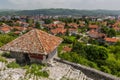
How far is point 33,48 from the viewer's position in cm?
1323

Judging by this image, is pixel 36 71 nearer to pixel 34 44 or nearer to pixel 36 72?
pixel 36 72

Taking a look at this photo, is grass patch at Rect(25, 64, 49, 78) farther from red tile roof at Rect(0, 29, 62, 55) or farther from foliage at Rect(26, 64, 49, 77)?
red tile roof at Rect(0, 29, 62, 55)

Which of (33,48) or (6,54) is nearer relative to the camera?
(33,48)

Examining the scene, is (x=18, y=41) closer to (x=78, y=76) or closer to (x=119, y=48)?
(x=78, y=76)

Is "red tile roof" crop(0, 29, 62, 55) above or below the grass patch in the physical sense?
above

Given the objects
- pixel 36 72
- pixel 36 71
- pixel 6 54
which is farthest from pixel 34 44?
pixel 36 72

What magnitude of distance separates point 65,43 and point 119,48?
1951 cm

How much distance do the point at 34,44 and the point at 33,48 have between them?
15.6 inches

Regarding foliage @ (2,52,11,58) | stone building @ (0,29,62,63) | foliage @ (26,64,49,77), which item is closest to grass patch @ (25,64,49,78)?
foliage @ (26,64,49,77)

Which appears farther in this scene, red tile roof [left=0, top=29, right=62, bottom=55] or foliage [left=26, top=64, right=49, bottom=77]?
red tile roof [left=0, top=29, right=62, bottom=55]

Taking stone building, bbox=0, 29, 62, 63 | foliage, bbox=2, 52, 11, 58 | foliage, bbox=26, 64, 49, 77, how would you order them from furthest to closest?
foliage, bbox=2, 52, 11, 58, stone building, bbox=0, 29, 62, 63, foliage, bbox=26, 64, 49, 77

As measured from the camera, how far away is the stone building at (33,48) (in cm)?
1303

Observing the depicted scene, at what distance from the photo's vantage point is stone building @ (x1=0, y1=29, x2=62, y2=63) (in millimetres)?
13027

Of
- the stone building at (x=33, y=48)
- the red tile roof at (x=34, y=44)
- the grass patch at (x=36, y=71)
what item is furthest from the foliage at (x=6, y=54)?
the grass patch at (x=36, y=71)
